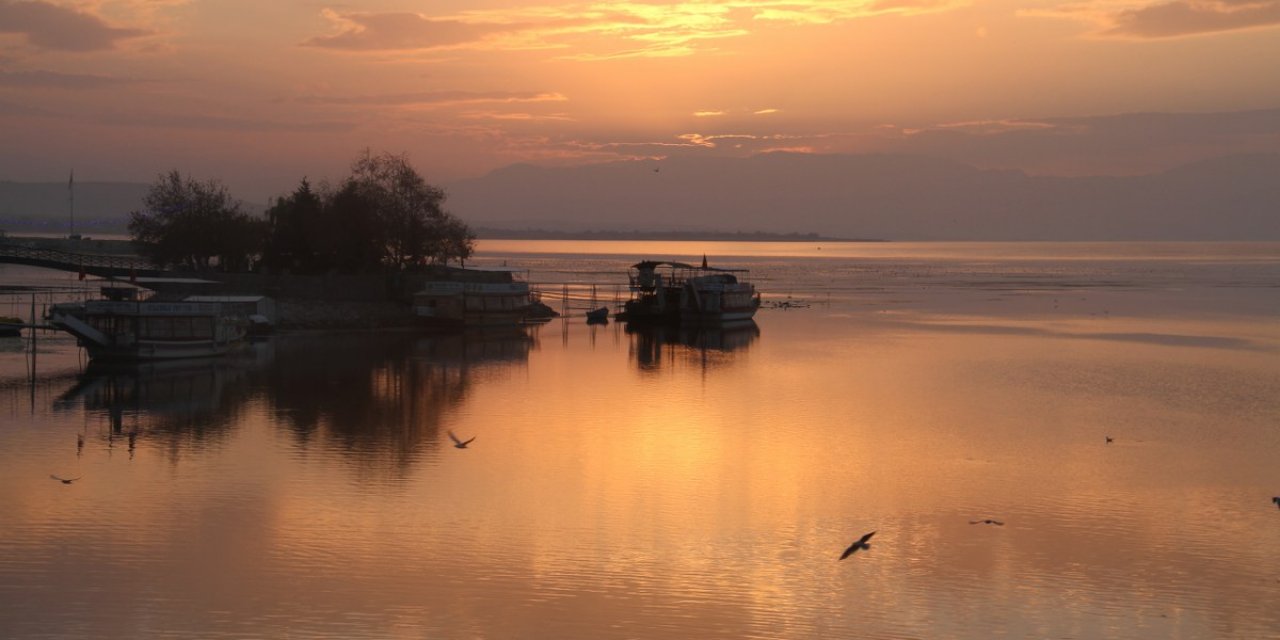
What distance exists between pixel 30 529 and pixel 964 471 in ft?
68.8

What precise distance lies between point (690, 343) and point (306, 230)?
25.5 metres

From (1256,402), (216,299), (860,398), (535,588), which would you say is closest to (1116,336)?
(1256,402)

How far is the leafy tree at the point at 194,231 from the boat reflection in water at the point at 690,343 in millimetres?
24560

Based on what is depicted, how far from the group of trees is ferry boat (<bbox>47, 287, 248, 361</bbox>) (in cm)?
2471

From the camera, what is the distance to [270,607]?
1958 cm

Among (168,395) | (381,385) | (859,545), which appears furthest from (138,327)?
(859,545)

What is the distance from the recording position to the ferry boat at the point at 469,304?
6869 centimetres

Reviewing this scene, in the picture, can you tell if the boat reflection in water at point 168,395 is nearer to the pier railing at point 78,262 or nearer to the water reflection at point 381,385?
the water reflection at point 381,385

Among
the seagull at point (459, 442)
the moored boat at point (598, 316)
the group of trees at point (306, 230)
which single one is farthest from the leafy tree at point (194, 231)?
the seagull at point (459, 442)

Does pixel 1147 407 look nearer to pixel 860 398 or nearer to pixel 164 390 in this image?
pixel 860 398

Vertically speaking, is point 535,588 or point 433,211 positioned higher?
point 433,211

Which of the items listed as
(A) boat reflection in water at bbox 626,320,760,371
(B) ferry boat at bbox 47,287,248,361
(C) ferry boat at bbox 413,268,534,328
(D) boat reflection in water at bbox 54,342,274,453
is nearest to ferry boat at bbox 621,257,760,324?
(A) boat reflection in water at bbox 626,320,760,371

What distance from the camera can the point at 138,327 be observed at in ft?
157

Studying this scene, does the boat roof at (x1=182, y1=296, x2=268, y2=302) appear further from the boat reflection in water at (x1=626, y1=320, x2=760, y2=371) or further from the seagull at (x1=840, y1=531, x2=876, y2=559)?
the seagull at (x1=840, y1=531, x2=876, y2=559)
